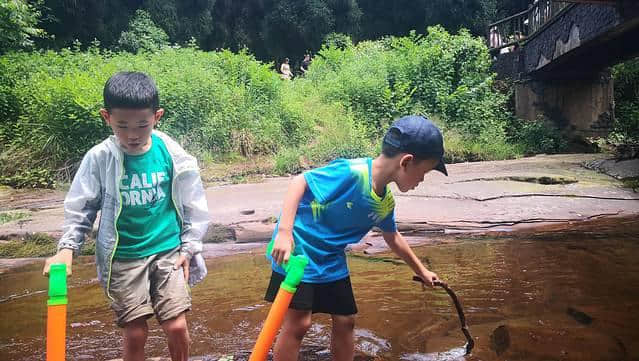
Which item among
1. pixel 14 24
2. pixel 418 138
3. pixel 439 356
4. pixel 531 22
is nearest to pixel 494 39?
pixel 531 22

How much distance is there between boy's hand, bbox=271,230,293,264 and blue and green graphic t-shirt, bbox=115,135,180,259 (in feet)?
1.72

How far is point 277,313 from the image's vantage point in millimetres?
1197

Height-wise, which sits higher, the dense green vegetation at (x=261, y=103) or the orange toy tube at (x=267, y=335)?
the dense green vegetation at (x=261, y=103)

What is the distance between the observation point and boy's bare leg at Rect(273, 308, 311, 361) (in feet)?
6.78

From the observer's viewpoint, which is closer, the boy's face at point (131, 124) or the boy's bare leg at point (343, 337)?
the boy's face at point (131, 124)

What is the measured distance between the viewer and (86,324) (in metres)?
3.08

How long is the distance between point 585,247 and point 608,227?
0.81 metres

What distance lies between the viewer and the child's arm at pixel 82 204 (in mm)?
2006

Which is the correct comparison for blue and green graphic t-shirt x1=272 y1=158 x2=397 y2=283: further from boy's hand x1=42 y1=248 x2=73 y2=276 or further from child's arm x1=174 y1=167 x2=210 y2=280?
boy's hand x1=42 y1=248 x2=73 y2=276

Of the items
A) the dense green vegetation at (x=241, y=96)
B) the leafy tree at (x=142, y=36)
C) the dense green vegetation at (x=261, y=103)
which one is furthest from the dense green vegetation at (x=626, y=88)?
the leafy tree at (x=142, y=36)

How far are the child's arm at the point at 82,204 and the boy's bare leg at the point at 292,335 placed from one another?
0.84 metres

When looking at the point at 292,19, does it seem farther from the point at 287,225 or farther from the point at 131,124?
the point at 287,225

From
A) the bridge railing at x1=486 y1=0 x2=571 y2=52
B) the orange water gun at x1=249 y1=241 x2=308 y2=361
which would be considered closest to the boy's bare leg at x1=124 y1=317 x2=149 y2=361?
the orange water gun at x1=249 y1=241 x2=308 y2=361

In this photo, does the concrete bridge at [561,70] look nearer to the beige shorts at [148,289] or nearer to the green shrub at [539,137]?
the green shrub at [539,137]
